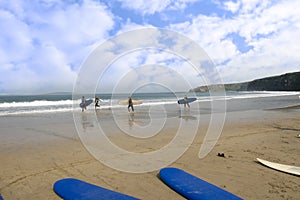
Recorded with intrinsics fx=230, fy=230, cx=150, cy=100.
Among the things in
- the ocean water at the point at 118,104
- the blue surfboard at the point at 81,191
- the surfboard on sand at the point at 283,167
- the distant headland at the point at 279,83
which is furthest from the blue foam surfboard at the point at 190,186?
the distant headland at the point at 279,83

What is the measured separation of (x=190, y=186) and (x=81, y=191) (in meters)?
1.91

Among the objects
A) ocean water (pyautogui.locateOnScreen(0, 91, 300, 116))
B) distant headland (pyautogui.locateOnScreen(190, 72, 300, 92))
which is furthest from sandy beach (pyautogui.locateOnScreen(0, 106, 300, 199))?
distant headland (pyautogui.locateOnScreen(190, 72, 300, 92))

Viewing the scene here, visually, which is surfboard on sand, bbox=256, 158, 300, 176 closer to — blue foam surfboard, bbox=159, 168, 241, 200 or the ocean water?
blue foam surfboard, bbox=159, 168, 241, 200

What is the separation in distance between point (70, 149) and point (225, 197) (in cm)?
500

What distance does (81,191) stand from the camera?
398 cm

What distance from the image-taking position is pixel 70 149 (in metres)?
7.06

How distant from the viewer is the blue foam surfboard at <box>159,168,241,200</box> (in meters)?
3.71

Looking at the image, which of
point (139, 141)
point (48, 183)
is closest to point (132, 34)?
point (139, 141)

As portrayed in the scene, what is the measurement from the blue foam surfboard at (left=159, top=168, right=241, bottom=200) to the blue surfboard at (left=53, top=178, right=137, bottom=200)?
0.88m

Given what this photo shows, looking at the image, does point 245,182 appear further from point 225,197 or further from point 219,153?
point 219,153

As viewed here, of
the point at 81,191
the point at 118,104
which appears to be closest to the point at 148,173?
the point at 81,191

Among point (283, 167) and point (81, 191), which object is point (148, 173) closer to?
point (81, 191)

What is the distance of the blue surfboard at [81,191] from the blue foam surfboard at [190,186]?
0.88m

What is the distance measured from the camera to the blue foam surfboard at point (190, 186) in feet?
12.2
